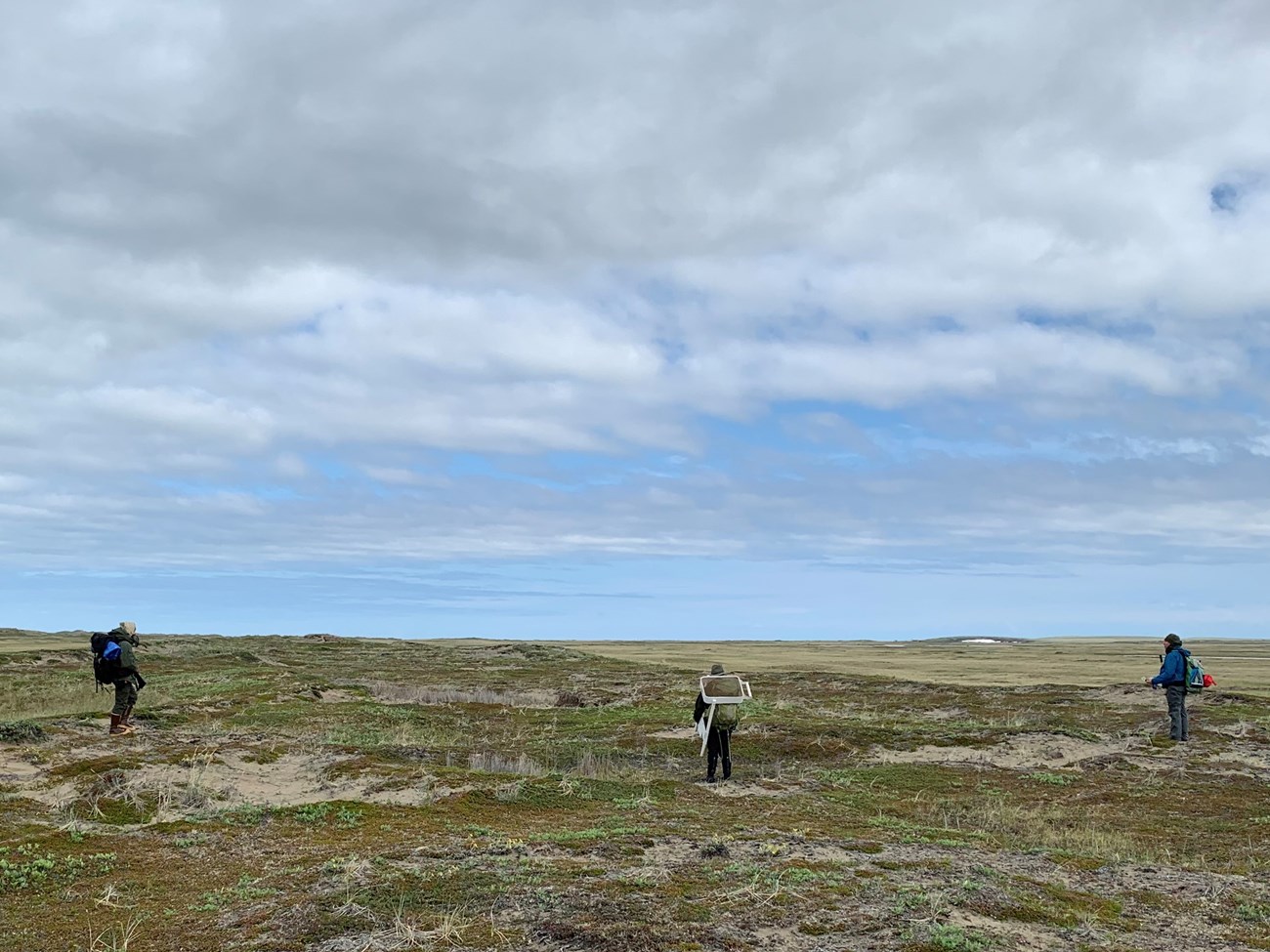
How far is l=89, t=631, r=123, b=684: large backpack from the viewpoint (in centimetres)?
2164

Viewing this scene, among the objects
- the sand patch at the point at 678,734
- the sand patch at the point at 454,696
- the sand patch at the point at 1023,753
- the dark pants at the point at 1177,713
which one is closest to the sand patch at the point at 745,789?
the sand patch at the point at 1023,753

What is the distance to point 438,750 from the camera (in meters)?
21.0

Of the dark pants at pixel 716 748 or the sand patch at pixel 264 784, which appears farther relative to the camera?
the dark pants at pixel 716 748

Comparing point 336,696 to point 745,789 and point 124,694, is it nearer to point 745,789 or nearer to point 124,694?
point 124,694

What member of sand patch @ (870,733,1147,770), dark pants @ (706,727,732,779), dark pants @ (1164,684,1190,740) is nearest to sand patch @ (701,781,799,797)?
dark pants @ (706,727,732,779)

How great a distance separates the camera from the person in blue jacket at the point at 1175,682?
75.9 feet

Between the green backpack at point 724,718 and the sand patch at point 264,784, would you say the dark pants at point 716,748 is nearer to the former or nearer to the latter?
the green backpack at point 724,718

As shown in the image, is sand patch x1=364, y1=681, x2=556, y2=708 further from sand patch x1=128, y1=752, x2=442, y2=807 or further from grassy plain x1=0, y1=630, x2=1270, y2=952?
sand patch x1=128, y1=752, x2=442, y2=807

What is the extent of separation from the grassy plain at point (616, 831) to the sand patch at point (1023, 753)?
94 mm

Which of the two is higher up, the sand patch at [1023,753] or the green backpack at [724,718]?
the green backpack at [724,718]

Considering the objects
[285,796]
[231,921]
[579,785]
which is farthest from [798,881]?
[285,796]

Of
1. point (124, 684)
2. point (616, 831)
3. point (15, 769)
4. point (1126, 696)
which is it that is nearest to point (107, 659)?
point (124, 684)

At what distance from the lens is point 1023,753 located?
2247 cm

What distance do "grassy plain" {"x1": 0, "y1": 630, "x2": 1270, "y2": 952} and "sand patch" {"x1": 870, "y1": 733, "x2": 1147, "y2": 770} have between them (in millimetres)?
94
